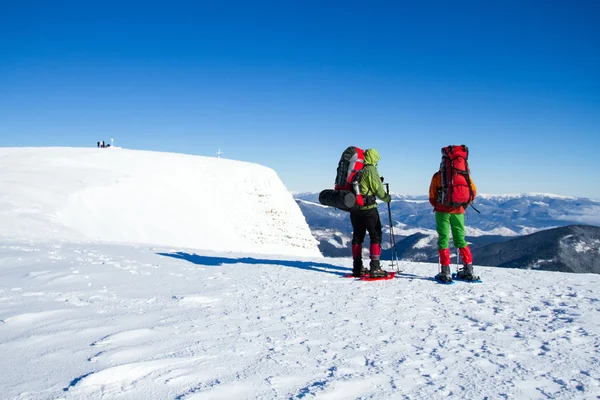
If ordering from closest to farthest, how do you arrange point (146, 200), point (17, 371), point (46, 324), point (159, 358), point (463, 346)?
point (17, 371) < point (159, 358) < point (463, 346) < point (46, 324) < point (146, 200)

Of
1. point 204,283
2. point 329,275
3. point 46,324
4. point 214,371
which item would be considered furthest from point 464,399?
point 329,275

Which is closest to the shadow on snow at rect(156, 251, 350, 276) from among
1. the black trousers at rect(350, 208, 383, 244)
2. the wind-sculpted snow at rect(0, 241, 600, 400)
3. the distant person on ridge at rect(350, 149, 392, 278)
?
the distant person on ridge at rect(350, 149, 392, 278)

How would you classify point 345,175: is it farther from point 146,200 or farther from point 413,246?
point 413,246

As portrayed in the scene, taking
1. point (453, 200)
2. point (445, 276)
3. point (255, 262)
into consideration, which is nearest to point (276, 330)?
point (445, 276)

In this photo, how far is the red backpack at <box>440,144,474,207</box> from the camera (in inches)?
305

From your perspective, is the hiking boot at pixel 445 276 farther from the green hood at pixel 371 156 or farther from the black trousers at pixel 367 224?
the green hood at pixel 371 156

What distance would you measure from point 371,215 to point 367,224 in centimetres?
23

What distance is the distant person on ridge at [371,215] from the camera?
7.83 m

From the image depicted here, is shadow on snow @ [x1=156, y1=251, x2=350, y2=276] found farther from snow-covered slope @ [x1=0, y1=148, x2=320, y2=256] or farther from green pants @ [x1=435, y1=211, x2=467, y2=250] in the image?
snow-covered slope @ [x1=0, y1=148, x2=320, y2=256]

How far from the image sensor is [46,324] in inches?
166

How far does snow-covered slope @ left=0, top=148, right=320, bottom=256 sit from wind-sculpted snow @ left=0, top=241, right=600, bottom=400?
12.9 metres

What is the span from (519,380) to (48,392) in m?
3.75

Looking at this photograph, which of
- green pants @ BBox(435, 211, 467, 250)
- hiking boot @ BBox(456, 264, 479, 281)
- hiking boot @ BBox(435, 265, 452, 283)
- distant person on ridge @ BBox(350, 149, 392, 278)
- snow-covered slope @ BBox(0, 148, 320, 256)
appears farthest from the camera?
snow-covered slope @ BBox(0, 148, 320, 256)

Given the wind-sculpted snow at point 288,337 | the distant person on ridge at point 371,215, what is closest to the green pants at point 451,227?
the wind-sculpted snow at point 288,337
